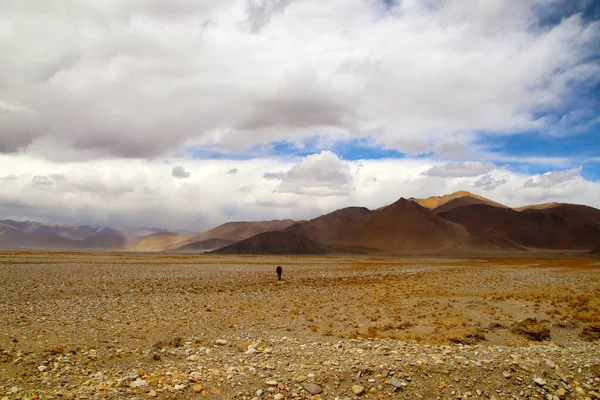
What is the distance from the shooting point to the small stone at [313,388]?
27.0 feet

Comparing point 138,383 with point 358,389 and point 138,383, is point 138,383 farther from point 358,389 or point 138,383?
point 358,389

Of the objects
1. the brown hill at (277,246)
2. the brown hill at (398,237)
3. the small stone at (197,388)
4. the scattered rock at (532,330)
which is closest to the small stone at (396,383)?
the small stone at (197,388)

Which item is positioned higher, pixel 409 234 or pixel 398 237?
pixel 409 234

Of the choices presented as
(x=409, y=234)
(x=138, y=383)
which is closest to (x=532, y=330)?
(x=138, y=383)

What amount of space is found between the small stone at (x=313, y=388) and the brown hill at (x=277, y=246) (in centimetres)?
13940

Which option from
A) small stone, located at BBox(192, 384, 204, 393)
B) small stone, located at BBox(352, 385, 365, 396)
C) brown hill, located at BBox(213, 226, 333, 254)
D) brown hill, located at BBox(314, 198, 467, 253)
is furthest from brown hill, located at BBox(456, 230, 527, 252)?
small stone, located at BBox(192, 384, 204, 393)

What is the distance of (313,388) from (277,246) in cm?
14283

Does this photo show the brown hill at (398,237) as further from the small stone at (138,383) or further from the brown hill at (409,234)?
the small stone at (138,383)

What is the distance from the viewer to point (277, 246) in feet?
493

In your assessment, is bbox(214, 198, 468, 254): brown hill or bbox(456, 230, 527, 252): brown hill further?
bbox(456, 230, 527, 252): brown hill

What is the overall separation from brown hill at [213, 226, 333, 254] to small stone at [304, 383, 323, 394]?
457 feet

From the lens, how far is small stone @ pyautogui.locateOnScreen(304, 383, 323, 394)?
8.22 m

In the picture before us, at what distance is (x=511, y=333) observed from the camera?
13.8 metres

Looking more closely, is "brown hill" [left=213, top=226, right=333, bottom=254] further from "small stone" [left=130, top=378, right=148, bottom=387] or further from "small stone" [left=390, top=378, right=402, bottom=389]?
"small stone" [left=390, top=378, right=402, bottom=389]
